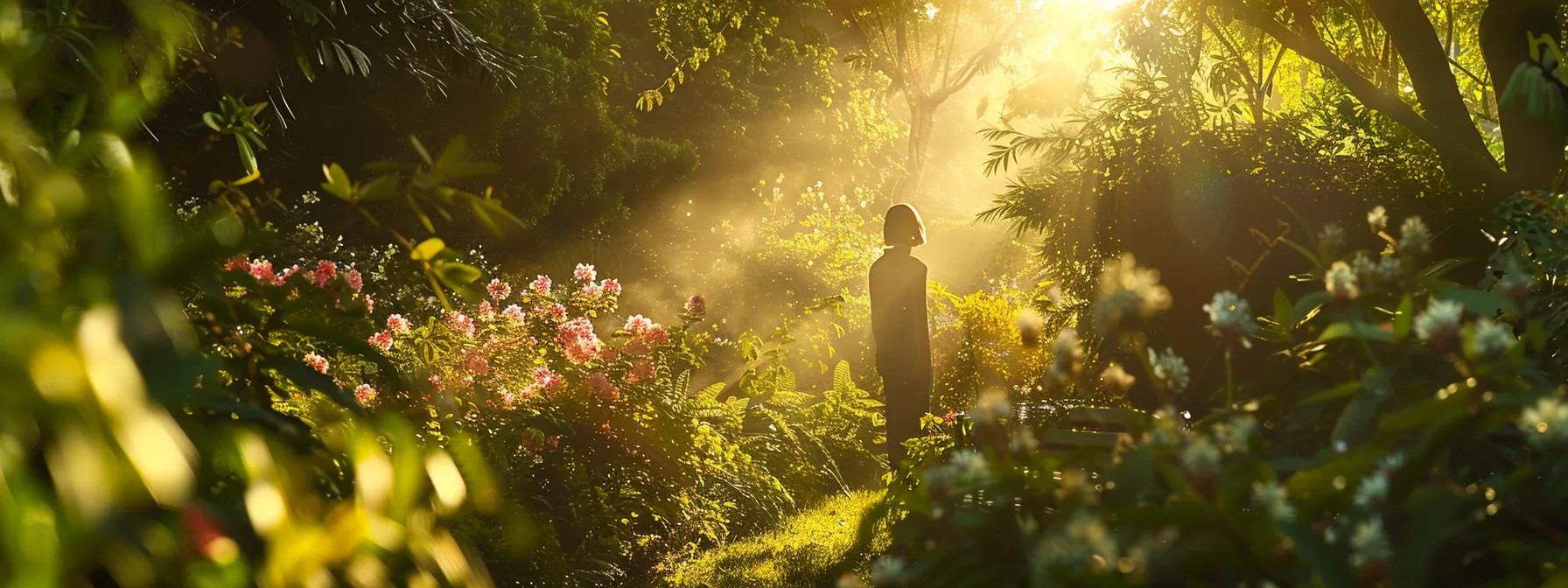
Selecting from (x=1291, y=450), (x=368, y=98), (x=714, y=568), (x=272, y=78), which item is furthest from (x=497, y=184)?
(x=1291, y=450)

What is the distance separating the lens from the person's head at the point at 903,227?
740cm

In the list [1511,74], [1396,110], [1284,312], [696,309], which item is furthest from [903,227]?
[1284,312]

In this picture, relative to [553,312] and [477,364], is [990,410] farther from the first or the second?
[553,312]

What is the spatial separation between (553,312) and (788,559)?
1771mm

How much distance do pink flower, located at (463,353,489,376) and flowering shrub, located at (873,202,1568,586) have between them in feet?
13.1

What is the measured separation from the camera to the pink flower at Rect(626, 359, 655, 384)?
17.0 ft

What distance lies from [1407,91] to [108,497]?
459 inches

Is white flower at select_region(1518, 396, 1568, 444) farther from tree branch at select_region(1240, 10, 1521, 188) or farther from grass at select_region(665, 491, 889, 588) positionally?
tree branch at select_region(1240, 10, 1521, 188)

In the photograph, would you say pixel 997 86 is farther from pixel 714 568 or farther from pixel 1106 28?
pixel 714 568

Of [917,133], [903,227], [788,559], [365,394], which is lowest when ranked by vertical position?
[788,559]

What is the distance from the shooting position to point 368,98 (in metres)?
11.3

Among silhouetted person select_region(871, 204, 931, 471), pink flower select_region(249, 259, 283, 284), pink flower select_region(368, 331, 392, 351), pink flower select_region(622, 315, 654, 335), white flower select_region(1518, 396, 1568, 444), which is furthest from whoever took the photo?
silhouetted person select_region(871, 204, 931, 471)

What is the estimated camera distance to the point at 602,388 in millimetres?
4965

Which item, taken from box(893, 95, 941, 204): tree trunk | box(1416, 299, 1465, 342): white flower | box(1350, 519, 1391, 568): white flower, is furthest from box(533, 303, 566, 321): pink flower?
box(893, 95, 941, 204): tree trunk
